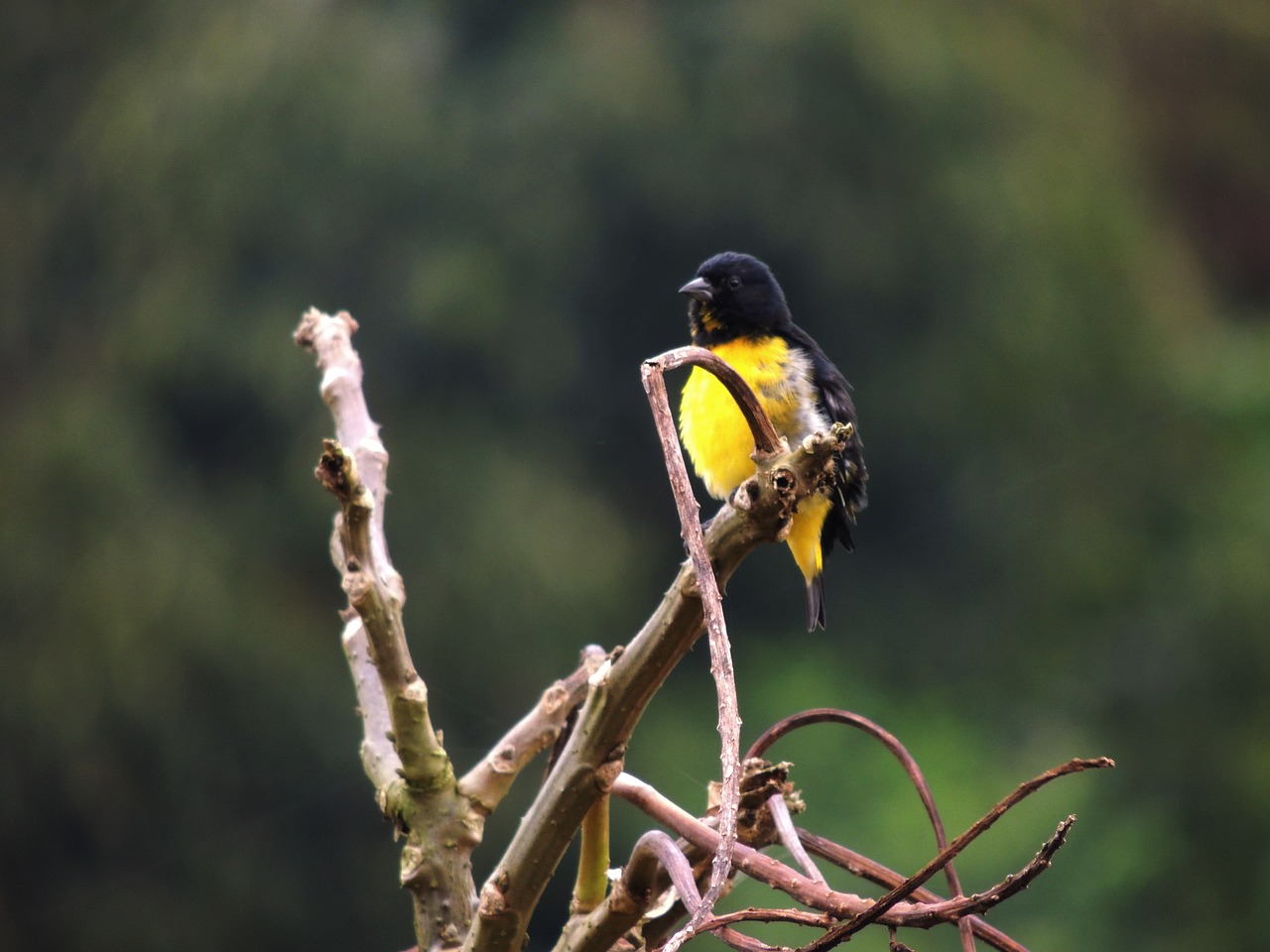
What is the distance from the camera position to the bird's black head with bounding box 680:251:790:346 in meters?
2.80

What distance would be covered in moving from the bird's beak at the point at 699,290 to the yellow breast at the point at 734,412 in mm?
126

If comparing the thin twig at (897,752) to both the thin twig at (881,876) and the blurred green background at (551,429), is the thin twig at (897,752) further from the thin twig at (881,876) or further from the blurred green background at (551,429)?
the blurred green background at (551,429)

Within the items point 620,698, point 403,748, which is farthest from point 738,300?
point 620,698

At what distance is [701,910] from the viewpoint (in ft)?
3.00

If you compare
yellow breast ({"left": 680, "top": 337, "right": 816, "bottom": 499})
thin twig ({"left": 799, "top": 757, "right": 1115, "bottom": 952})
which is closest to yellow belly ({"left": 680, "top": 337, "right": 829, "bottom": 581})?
yellow breast ({"left": 680, "top": 337, "right": 816, "bottom": 499})

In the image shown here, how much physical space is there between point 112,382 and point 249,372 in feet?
4.38

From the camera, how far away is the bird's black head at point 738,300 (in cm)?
280

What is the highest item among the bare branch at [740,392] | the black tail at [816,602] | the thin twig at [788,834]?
the black tail at [816,602]

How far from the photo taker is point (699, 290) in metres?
2.76

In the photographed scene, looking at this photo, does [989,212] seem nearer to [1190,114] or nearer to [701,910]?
[1190,114]

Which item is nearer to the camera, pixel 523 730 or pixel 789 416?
pixel 523 730

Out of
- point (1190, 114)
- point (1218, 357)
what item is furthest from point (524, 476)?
point (1190, 114)

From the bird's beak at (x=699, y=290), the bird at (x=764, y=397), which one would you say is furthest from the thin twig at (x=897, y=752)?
the bird's beak at (x=699, y=290)

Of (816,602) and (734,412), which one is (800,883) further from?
(816,602)
